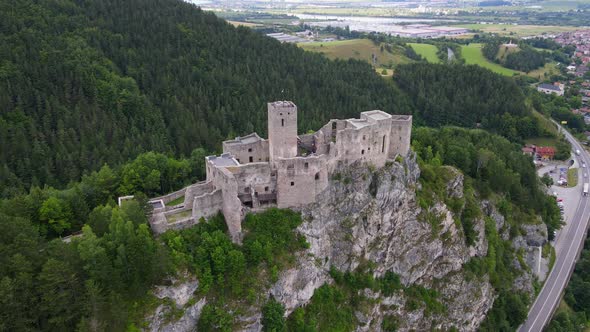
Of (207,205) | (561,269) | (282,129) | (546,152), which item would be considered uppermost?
(282,129)

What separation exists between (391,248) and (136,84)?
8594 centimetres

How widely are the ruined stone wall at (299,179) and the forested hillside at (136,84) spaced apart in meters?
50.8

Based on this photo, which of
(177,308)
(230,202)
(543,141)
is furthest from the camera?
(543,141)

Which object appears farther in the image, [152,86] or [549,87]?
[549,87]

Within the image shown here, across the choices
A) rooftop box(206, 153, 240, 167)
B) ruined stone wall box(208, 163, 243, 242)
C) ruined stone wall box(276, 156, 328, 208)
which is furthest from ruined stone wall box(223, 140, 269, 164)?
ruined stone wall box(276, 156, 328, 208)

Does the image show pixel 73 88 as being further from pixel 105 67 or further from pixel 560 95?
pixel 560 95

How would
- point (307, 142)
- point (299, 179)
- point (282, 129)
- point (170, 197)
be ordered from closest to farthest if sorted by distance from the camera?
point (299, 179), point (282, 129), point (170, 197), point (307, 142)

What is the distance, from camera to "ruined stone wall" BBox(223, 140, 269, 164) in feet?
220

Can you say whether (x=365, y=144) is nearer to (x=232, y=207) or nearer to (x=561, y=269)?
(x=232, y=207)

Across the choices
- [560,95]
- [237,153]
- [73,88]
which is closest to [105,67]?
[73,88]

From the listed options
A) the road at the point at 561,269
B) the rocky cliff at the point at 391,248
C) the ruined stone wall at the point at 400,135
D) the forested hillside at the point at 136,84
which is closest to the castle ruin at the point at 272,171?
the rocky cliff at the point at 391,248

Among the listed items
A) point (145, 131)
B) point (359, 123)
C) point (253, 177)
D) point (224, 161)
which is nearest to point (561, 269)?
point (359, 123)

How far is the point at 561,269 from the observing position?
3723 inches

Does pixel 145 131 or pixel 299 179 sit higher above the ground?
pixel 299 179
